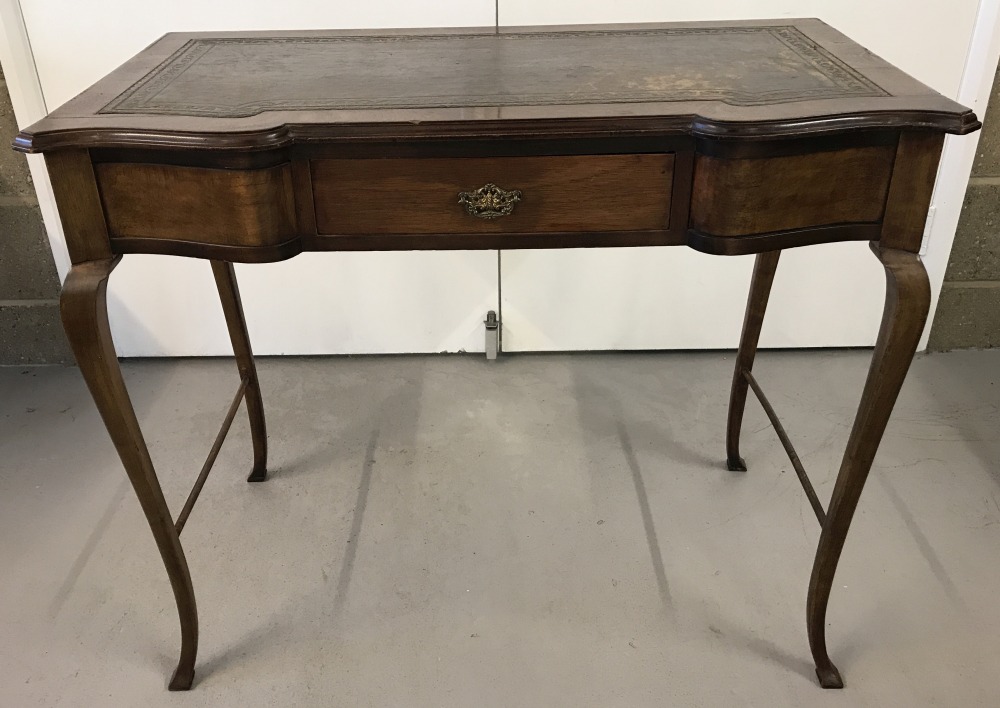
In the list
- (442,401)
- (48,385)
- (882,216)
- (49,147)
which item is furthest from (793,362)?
(48,385)

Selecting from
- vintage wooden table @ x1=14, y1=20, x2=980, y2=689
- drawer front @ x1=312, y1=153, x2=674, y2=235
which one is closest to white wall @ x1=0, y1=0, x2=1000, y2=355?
vintage wooden table @ x1=14, y1=20, x2=980, y2=689

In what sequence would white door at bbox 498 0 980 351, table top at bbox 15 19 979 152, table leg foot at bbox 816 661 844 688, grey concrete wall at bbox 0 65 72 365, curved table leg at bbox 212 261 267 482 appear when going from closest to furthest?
1. table top at bbox 15 19 979 152
2. table leg foot at bbox 816 661 844 688
3. curved table leg at bbox 212 261 267 482
4. grey concrete wall at bbox 0 65 72 365
5. white door at bbox 498 0 980 351

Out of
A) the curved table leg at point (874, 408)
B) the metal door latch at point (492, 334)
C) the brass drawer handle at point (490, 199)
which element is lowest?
the metal door latch at point (492, 334)

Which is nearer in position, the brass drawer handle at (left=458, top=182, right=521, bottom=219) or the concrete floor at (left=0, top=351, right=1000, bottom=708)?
the brass drawer handle at (left=458, top=182, right=521, bottom=219)

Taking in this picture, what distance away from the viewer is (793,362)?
2252 millimetres

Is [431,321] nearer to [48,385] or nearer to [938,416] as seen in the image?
[48,385]

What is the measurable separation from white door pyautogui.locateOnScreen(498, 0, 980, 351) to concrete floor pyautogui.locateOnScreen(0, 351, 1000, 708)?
0.08 metres

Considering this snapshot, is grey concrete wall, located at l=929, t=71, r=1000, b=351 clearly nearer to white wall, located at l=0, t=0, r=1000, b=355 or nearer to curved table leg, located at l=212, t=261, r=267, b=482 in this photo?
white wall, located at l=0, t=0, r=1000, b=355

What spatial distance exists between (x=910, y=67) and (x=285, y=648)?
6.11ft

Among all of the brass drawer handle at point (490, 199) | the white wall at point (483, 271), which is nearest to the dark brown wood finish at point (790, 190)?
the brass drawer handle at point (490, 199)

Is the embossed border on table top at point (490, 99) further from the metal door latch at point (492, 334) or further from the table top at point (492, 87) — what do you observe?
the metal door latch at point (492, 334)

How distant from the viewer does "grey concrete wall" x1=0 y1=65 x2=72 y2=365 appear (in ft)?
6.69

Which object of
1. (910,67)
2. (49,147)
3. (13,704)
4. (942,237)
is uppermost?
(49,147)

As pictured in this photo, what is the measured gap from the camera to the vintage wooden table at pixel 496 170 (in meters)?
1.04
